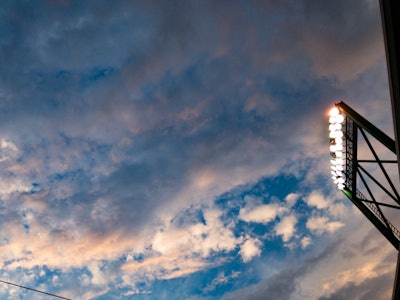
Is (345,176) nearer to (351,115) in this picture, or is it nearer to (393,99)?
(351,115)

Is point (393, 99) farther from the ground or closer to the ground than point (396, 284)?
farther from the ground

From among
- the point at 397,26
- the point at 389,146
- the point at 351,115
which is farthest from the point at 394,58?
the point at 351,115

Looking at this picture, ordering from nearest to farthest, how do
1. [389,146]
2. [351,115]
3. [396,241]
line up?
[389,146] < [351,115] < [396,241]

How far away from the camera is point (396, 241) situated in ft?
47.1


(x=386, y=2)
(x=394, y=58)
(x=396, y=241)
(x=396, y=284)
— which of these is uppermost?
(x=386, y=2)

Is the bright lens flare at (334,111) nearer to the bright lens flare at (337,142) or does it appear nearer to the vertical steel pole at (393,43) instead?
the bright lens flare at (337,142)

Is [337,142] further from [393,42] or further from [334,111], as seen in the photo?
[393,42]

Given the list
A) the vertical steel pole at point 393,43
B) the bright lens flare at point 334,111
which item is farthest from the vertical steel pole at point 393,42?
the bright lens flare at point 334,111

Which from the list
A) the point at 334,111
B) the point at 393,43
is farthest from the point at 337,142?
the point at 393,43

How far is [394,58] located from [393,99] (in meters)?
1.05

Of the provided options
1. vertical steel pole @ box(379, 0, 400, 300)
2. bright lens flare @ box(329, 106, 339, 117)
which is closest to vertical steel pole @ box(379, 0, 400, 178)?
vertical steel pole @ box(379, 0, 400, 300)

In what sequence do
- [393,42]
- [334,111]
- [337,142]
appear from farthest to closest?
[337,142] → [334,111] → [393,42]

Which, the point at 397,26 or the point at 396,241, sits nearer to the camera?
the point at 397,26

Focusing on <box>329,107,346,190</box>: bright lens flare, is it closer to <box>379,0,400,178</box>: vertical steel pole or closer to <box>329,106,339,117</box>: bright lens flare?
<box>329,106,339,117</box>: bright lens flare
